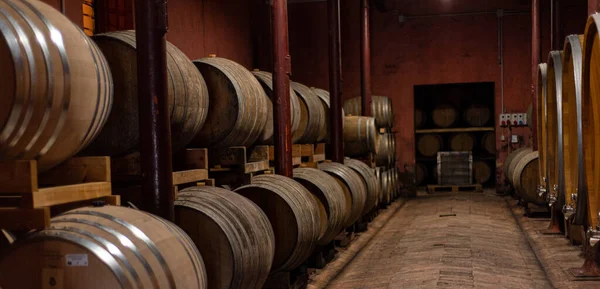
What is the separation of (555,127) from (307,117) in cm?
283

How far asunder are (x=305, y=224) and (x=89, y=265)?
2919 mm

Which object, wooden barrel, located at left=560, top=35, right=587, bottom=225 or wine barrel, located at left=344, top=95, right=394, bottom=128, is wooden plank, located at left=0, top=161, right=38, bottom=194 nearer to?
wooden barrel, located at left=560, top=35, right=587, bottom=225

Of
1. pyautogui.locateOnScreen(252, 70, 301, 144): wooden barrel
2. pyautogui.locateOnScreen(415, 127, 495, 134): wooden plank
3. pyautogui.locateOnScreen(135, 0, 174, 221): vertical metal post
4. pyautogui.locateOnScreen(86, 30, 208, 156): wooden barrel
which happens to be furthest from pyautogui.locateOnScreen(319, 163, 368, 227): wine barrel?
pyautogui.locateOnScreen(415, 127, 495, 134): wooden plank

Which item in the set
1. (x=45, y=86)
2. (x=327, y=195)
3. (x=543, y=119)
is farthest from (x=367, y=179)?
(x=45, y=86)

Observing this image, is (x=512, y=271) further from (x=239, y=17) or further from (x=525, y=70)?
(x=525, y=70)

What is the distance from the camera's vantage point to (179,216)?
3.92m

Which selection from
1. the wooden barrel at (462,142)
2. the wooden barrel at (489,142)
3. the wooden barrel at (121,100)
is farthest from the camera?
the wooden barrel at (462,142)

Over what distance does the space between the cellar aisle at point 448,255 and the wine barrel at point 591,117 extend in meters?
1.10

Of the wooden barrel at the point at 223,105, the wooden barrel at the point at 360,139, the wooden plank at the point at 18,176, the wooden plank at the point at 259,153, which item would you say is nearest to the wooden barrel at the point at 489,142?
the wooden barrel at the point at 360,139

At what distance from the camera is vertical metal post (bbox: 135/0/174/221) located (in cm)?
375

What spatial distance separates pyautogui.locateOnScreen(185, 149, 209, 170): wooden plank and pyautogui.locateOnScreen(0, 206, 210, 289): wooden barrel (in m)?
1.93

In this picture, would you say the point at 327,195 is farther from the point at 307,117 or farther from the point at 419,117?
the point at 419,117

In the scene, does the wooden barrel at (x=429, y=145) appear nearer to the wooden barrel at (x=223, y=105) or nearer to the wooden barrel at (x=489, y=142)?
the wooden barrel at (x=489, y=142)

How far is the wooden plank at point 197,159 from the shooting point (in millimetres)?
4754
